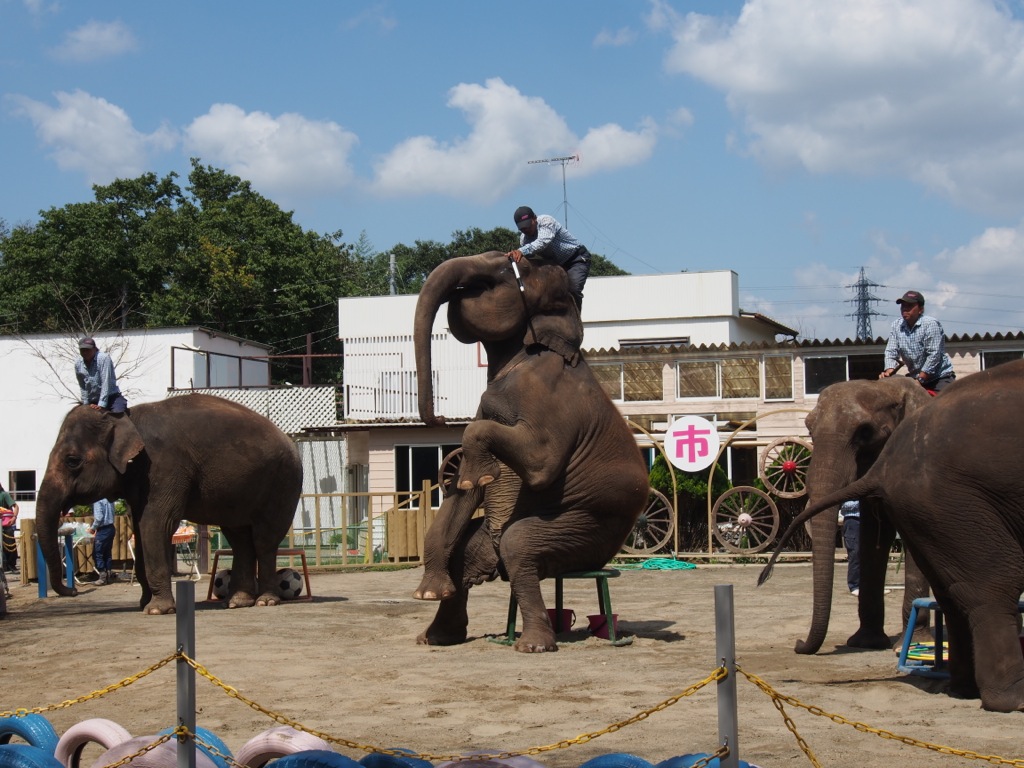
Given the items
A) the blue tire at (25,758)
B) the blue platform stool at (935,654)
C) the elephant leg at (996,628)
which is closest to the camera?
the blue tire at (25,758)

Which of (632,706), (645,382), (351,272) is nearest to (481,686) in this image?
(632,706)

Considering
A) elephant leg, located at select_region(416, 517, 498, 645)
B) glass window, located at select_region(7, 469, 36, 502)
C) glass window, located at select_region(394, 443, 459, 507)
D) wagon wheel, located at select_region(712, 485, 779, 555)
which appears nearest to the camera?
elephant leg, located at select_region(416, 517, 498, 645)

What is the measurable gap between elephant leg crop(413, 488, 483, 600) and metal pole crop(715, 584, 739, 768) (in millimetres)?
5790

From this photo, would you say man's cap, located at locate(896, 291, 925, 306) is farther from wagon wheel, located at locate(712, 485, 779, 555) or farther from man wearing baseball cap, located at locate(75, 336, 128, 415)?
wagon wheel, located at locate(712, 485, 779, 555)

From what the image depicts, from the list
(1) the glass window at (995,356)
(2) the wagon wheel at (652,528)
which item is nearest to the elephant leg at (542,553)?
(2) the wagon wheel at (652,528)

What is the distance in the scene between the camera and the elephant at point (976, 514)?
24.5 feet

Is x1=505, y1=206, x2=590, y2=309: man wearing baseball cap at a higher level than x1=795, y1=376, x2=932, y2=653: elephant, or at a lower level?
higher

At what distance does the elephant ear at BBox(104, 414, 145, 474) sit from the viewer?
45.5 ft

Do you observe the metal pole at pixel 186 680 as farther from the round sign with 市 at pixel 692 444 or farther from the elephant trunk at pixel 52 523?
the round sign with 市 at pixel 692 444

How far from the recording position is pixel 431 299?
10625 millimetres

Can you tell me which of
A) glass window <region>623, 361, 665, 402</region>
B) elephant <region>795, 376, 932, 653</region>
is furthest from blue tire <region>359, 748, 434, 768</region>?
glass window <region>623, 361, 665, 402</region>

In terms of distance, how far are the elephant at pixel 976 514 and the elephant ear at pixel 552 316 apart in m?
3.62

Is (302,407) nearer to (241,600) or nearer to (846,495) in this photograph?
(241,600)

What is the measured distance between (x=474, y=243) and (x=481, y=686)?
5743 centimetres
